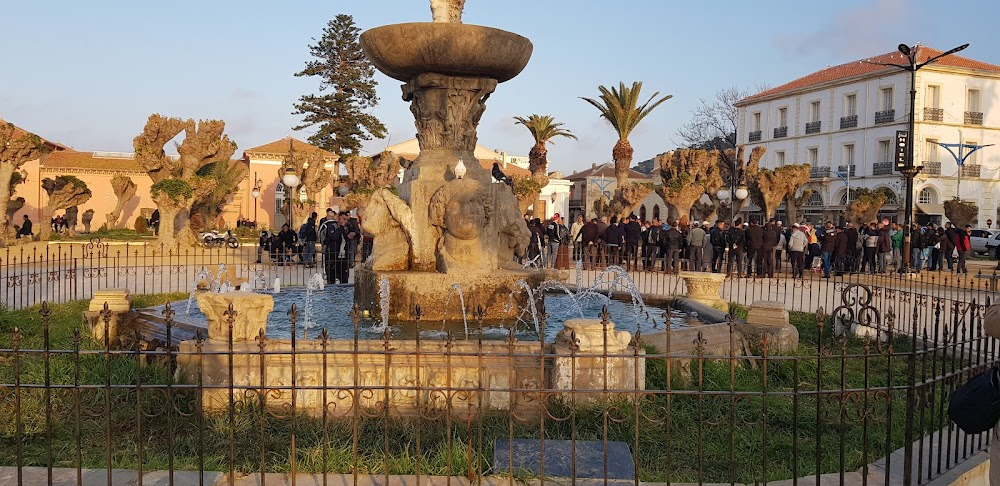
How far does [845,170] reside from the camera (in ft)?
152

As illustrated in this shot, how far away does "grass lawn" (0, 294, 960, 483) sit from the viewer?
4.06m

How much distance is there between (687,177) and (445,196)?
23.3m

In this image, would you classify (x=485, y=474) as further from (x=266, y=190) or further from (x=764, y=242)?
(x=266, y=190)

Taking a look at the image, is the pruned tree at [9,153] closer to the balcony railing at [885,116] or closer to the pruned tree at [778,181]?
the pruned tree at [778,181]

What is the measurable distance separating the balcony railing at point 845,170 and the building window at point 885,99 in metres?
3.89

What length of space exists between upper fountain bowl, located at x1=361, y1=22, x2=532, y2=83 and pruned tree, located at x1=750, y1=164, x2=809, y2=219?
26054 mm

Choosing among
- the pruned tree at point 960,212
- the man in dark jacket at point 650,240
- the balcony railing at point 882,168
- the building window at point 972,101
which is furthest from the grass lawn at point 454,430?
the building window at point 972,101

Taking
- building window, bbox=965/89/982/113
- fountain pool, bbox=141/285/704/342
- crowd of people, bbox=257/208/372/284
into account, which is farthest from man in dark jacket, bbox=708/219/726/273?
building window, bbox=965/89/982/113

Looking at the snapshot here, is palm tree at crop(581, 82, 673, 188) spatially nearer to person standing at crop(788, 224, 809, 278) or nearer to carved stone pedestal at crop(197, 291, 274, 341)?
person standing at crop(788, 224, 809, 278)

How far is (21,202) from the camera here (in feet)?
101

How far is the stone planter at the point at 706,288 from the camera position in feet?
32.7

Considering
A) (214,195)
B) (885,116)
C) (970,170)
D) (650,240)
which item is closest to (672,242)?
(650,240)

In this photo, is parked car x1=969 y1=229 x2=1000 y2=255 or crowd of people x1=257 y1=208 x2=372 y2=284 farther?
parked car x1=969 y1=229 x2=1000 y2=255

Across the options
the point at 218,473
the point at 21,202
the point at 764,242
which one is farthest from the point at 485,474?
the point at 21,202
